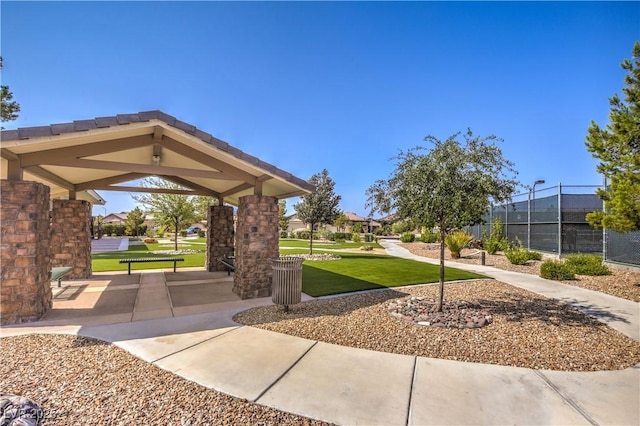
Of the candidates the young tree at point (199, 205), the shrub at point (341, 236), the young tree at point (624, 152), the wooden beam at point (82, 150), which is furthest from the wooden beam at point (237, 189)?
the shrub at point (341, 236)

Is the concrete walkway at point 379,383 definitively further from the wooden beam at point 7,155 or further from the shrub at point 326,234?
the shrub at point 326,234

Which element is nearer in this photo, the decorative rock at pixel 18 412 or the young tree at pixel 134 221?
the decorative rock at pixel 18 412

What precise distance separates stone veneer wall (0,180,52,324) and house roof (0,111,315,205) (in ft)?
1.49

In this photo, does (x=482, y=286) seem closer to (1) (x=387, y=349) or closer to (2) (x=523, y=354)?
(2) (x=523, y=354)

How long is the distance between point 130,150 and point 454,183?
7640 mm

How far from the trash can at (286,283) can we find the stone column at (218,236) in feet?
21.7

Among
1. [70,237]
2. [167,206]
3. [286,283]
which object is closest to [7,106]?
[167,206]

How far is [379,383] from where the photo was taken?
12.3 feet

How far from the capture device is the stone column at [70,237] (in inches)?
412

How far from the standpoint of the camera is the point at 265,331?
5547mm

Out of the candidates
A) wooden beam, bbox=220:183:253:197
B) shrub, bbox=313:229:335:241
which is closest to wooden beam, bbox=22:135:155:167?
wooden beam, bbox=220:183:253:197

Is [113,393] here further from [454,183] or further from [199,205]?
[199,205]

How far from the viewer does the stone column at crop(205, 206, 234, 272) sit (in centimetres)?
1248

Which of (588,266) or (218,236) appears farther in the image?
(218,236)
